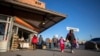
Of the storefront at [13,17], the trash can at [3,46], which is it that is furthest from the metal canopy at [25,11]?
the trash can at [3,46]

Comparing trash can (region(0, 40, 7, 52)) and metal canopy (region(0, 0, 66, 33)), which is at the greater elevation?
metal canopy (region(0, 0, 66, 33))

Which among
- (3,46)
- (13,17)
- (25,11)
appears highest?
(25,11)

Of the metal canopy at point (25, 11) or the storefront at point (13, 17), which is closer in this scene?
the storefront at point (13, 17)

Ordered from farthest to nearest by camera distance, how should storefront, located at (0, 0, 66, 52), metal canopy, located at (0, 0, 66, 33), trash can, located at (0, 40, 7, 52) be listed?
metal canopy, located at (0, 0, 66, 33) < storefront, located at (0, 0, 66, 52) < trash can, located at (0, 40, 7, 52)

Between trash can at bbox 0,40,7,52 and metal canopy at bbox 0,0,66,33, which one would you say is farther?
metal canopy at bbox 0,0,66,33

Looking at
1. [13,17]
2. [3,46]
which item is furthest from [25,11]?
[3,46]

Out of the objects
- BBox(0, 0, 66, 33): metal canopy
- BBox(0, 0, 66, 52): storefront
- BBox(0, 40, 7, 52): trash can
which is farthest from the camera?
BBox(0, 0, 66, 33): metal canopy

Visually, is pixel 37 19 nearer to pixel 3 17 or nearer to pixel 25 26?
pixel 25 26

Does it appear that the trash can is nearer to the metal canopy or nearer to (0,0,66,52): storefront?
(0,0,66,52): storefront

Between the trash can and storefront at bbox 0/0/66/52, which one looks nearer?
the trash can

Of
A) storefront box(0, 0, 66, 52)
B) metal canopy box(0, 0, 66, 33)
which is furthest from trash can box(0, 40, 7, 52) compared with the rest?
metal canopy box(0, 0, 66, 33)

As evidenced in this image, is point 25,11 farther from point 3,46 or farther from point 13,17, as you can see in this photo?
point 3,46

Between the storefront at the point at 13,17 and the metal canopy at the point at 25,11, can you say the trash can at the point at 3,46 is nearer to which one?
the storefront at the point at 13,17

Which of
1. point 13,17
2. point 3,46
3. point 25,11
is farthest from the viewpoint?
point 25,11
